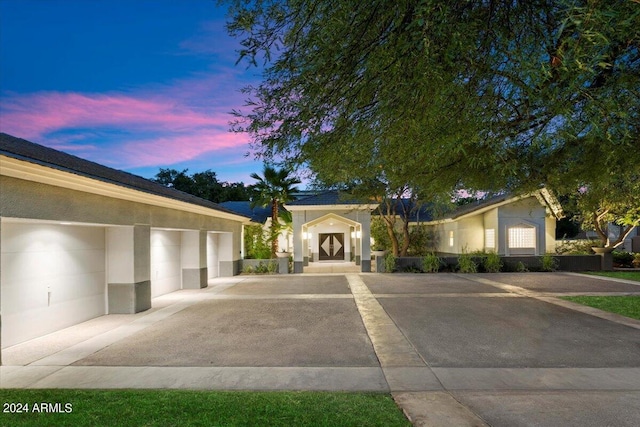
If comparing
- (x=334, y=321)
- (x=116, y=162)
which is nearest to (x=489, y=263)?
(x=334, y=321)

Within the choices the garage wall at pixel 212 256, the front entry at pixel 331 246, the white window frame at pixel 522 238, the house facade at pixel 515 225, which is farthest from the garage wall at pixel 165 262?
Answer: the white window frame at pixel 522 238

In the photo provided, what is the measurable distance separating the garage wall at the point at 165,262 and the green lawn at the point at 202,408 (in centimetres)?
847

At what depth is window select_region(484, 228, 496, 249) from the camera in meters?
24.2

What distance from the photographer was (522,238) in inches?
945

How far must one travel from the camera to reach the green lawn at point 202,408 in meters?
4.00

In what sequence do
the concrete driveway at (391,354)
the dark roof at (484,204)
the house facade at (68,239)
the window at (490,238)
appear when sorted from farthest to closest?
1. the window at (490,238)
2. the dark roof at (484,204)
3. the house facade at (68,239)
4. the concrete driveway at (391,354)

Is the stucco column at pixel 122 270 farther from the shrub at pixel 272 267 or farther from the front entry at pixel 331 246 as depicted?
the front entry at pixel 331 246

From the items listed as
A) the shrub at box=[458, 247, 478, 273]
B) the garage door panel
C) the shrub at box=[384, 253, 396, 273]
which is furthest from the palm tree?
the garage door panel

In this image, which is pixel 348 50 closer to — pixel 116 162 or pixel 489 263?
pixel 489 263

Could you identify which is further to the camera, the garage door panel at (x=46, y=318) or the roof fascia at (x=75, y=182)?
the garage door panel at (x=46, y=318)

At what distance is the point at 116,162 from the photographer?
38.6 meters

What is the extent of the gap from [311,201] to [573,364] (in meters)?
16.2

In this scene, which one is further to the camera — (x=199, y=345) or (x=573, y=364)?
(x=199, y=345)

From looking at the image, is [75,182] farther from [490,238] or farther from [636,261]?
[636,261]
